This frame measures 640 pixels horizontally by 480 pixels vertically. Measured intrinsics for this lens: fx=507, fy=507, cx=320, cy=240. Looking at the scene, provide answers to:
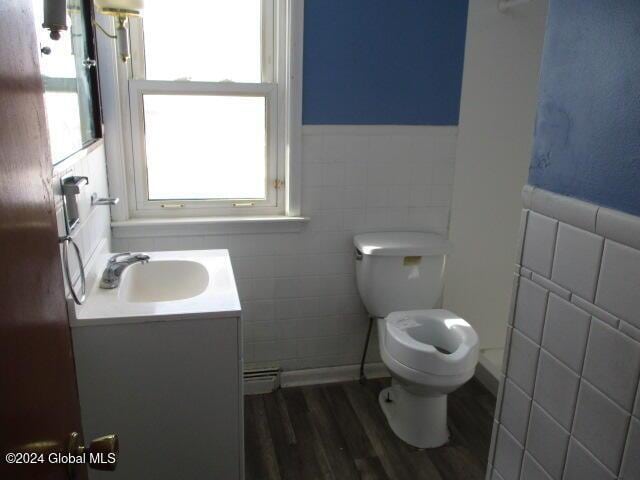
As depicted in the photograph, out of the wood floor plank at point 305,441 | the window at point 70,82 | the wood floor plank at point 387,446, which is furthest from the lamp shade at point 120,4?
the wood floor plank at point 387,446

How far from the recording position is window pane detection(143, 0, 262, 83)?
6.90 ft

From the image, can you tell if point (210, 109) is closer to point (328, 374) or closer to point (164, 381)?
point (164, 381)

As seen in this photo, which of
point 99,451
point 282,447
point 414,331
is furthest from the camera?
point 414,331

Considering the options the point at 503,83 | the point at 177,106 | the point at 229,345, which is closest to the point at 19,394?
the point at 229,345

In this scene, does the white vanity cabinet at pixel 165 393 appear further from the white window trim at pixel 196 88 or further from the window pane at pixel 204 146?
the window pane at pixel 204 146

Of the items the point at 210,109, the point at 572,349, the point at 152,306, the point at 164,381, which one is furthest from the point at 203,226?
the point at 572,349

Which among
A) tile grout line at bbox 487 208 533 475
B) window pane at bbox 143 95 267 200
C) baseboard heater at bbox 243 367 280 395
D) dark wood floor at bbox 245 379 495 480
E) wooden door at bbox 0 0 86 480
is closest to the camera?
wooden door at bbox 0 0 86 480

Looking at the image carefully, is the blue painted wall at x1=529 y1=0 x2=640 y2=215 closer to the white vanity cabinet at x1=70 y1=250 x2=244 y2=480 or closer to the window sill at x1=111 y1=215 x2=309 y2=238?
the white vanity cabinet at x1=70 y1=250 x2=244 y2=480

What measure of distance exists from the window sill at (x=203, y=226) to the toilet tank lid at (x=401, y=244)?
30 cm

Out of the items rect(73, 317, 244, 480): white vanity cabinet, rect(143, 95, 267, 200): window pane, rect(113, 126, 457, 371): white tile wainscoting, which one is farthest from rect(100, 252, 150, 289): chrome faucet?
rect(143, 95, 267, 200): window pane

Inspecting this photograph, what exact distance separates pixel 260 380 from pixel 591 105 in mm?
2024

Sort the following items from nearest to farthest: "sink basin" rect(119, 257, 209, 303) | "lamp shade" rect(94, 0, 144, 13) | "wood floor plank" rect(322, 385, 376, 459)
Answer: "lamp shade" rect(94, 0, 144, 13) → "sink basin" rect(119, 257, 209, 303) → "wood floor plank" rect(322, 385, 376, 459)

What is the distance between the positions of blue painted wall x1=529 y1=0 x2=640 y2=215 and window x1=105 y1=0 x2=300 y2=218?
145cm

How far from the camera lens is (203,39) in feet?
7.07
